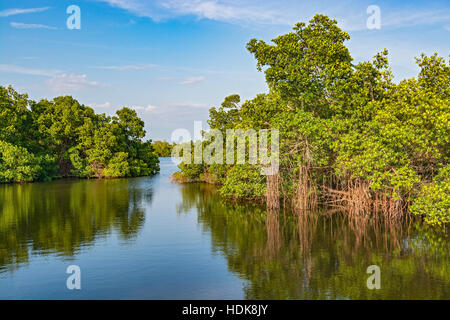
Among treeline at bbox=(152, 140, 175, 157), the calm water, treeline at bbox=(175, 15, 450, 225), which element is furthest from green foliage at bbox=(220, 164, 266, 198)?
treeline at bbox=(152, 140, 175, 157)

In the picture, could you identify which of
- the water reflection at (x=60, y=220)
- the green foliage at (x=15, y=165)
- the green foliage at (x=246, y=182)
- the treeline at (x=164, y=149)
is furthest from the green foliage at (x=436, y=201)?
the treeline at (x=164, y=149)

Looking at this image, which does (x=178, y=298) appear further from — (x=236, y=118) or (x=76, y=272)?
(x=236, y=118)

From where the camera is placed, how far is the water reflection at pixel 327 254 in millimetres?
10758

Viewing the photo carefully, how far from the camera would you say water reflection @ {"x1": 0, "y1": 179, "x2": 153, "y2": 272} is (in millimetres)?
15164

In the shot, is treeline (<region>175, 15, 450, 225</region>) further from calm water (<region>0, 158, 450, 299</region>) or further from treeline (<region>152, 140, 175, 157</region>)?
treeline (<region>152, 140, 175, 157</region>)

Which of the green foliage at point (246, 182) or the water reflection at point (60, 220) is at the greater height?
the green foliage at point (246, 182)

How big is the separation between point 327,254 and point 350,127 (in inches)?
336

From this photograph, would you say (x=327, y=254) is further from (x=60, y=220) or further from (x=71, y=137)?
(x=71, y=137)

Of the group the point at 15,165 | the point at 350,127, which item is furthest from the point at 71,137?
the point at 350,127

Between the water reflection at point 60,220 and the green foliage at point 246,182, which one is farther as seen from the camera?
the green foliage at point 246,182

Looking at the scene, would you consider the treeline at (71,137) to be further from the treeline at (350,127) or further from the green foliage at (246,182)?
the treeline at (350,127)

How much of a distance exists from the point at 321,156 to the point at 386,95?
4.64 metres

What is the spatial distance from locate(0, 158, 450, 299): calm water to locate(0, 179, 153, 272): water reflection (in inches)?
2.3

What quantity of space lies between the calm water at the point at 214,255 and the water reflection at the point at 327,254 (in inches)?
1.3
